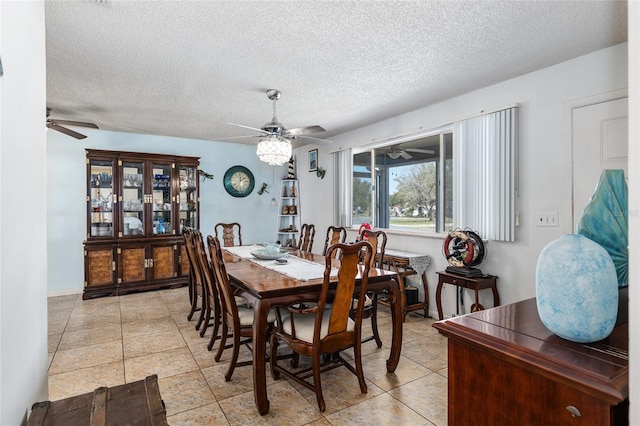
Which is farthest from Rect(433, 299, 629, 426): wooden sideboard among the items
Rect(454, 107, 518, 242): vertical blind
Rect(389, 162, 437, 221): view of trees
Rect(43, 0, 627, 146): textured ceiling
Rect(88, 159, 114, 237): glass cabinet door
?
Rect(88, 159, 114, 237): glass cabinet door

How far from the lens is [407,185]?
452cm

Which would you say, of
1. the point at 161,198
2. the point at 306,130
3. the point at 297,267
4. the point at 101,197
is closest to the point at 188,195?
the point at 161,198

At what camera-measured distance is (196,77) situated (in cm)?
310

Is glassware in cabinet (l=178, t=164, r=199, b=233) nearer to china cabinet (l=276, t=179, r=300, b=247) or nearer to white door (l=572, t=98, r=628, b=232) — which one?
china cabinet (l=276, t=179, r=300, b=247)

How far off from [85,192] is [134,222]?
83 cm

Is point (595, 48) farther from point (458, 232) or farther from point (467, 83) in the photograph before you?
point (458, 232)

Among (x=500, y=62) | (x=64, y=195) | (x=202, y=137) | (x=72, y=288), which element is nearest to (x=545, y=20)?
(x=500, y=62)

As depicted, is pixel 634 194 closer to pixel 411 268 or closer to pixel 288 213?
pixel 411 268

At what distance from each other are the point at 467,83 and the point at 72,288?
5958 mm

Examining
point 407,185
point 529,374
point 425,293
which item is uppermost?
point 407,185

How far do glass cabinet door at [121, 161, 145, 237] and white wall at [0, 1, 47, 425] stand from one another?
3.94 meters

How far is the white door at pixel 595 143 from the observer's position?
2494 mm

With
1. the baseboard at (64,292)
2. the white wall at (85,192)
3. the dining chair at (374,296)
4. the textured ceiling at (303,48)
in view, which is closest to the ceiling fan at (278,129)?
the textured ceiling at (303,48)

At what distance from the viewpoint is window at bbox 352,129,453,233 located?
3.98m
